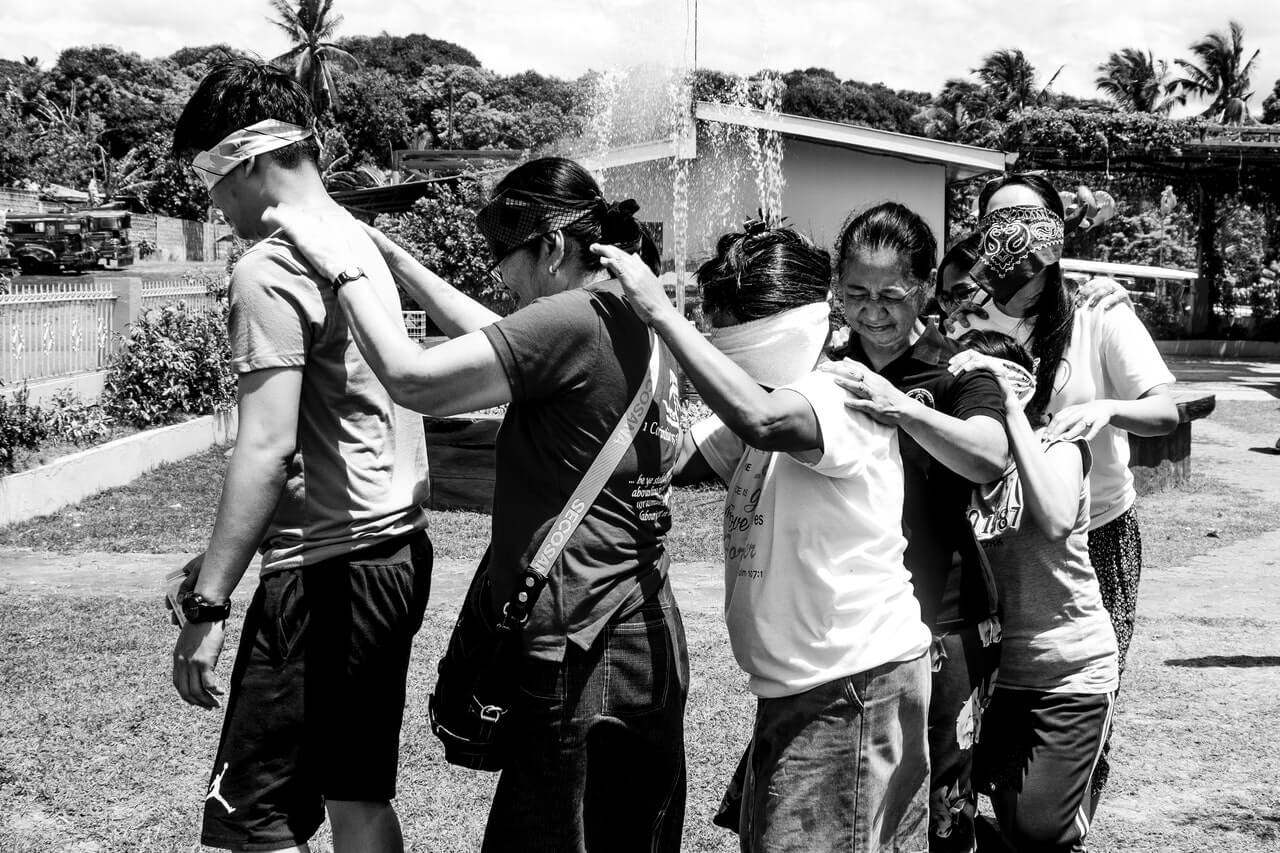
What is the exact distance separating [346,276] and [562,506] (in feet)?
2.06

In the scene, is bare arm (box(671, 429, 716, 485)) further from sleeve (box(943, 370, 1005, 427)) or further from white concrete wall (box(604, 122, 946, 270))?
white concrete wall (box(604, 122, 946, 270))

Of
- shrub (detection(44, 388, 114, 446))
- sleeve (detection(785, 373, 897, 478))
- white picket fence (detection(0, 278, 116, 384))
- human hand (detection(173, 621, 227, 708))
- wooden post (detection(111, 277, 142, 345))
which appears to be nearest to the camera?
sleeve (detection(785, 373, 897, 478))

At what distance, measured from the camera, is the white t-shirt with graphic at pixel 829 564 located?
90.6 inches

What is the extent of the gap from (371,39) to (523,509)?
102209 mm

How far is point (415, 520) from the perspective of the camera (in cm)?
281

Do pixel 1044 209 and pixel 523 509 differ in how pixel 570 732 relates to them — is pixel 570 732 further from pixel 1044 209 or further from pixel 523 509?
pixel 1044 209

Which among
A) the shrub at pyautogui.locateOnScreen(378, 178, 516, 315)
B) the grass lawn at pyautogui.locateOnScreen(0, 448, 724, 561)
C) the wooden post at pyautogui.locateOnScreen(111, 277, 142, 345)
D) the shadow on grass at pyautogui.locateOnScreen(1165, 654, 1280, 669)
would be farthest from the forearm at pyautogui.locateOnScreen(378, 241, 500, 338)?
the shrub at pyautogui.locateOnScreen(378, 178, 516, 315)

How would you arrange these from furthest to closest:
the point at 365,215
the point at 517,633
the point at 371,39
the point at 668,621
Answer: the point at 371,39 → the point at 365,215 → the point at 668,621 → the point at 517,633

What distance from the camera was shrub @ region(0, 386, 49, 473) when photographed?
9188mm

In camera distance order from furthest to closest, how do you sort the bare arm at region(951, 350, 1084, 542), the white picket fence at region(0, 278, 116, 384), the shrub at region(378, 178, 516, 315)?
1. the shrub at region(378, 178, 516, 315)
2. the white picket fence at region(0, 278, 116, 384)
3. the bare arm at region(951, 350, 1084, 542)

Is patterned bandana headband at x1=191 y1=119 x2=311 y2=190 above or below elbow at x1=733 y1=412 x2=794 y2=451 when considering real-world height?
above

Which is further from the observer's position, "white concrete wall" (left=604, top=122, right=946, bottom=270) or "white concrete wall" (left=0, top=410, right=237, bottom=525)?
"white concrete wall" (left=604, top=122, right=946, bottom=270)

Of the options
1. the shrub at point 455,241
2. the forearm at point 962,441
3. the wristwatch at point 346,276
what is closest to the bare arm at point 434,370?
the wristwatch at point 346,276

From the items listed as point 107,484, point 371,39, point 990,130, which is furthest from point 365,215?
point 371,39
